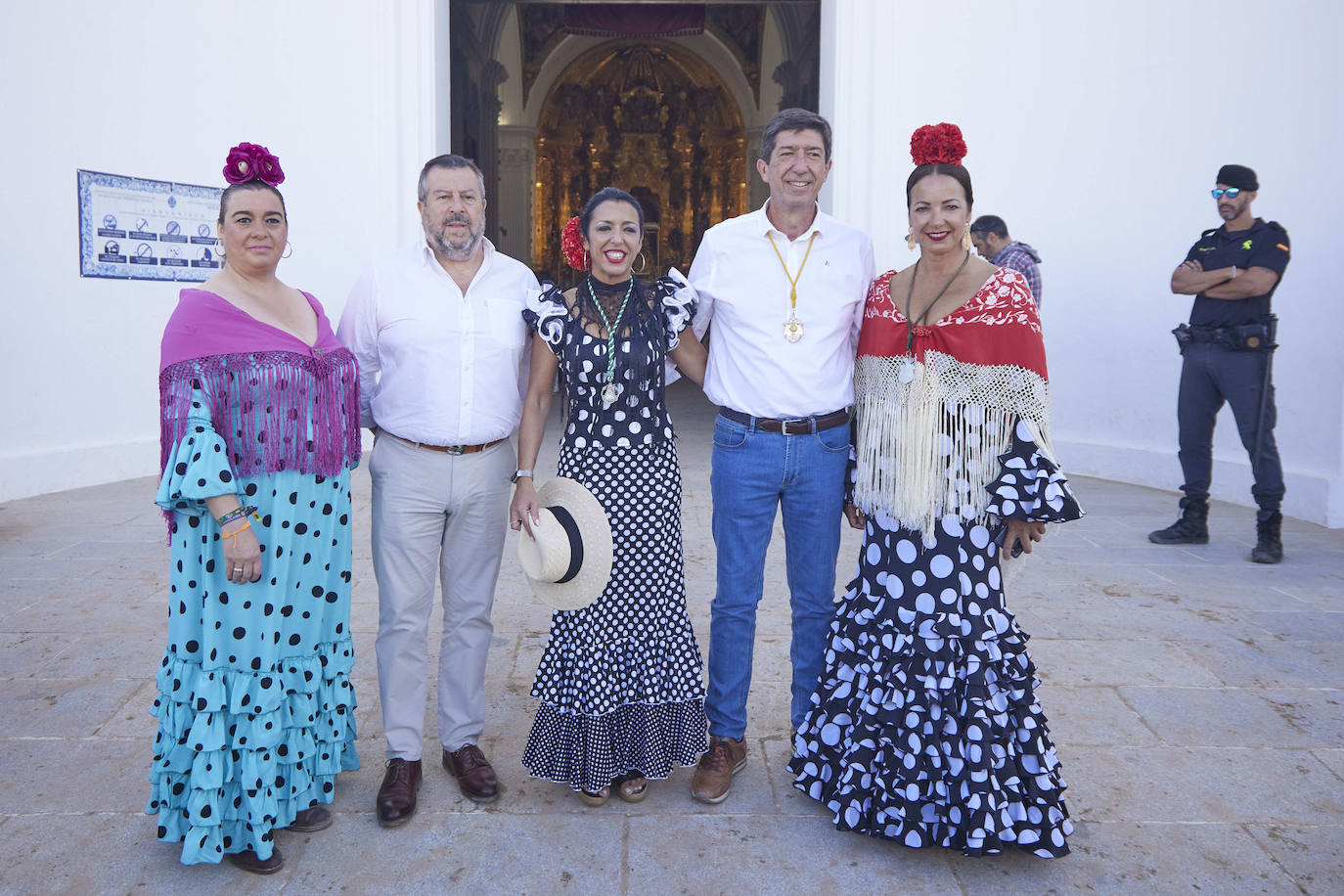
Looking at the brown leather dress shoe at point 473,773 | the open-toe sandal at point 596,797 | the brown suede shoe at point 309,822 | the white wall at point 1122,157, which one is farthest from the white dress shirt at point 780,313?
the white wall at point 1122,157

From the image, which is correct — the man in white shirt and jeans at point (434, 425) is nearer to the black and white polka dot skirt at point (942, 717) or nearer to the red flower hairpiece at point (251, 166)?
the red flower hairpiece at point (251, 166)

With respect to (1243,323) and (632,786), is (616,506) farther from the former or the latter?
(1243,323)

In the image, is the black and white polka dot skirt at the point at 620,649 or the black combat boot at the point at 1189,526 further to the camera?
the black combat boot at the point at 1189,526

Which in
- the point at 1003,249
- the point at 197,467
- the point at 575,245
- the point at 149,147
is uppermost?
the point at 149,147

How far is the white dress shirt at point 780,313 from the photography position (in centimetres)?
261

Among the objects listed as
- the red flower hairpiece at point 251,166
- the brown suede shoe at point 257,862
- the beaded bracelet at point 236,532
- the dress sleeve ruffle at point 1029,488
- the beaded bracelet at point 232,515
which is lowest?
the brown suede shoe at point 257,862

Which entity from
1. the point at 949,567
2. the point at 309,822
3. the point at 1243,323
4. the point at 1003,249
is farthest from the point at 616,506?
the point at 1243,323

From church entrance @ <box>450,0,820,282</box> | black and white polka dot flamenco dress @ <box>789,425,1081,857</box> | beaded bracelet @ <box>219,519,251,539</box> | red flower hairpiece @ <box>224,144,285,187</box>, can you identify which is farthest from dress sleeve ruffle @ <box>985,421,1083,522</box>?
church entrance @ <box>450,0,820,282</box>

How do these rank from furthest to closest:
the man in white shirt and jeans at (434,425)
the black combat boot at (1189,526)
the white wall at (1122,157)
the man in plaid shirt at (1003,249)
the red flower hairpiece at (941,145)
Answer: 1. the white wall at (1122,157)
2. the man in plaid shirt at (1003,249)
3. the black combat boot at (1189,526)
4. the man in white shirt and jeans at (434,425)
5. the red flower hairpiece at (941,145)

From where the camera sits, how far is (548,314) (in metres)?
2.55

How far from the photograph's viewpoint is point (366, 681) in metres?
3.44

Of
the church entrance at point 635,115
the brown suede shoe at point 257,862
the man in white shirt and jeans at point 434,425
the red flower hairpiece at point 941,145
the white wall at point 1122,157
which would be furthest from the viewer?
the church entrance at point 635,115

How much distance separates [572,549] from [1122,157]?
6216mm

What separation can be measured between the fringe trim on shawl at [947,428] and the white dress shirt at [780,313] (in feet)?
0.59
